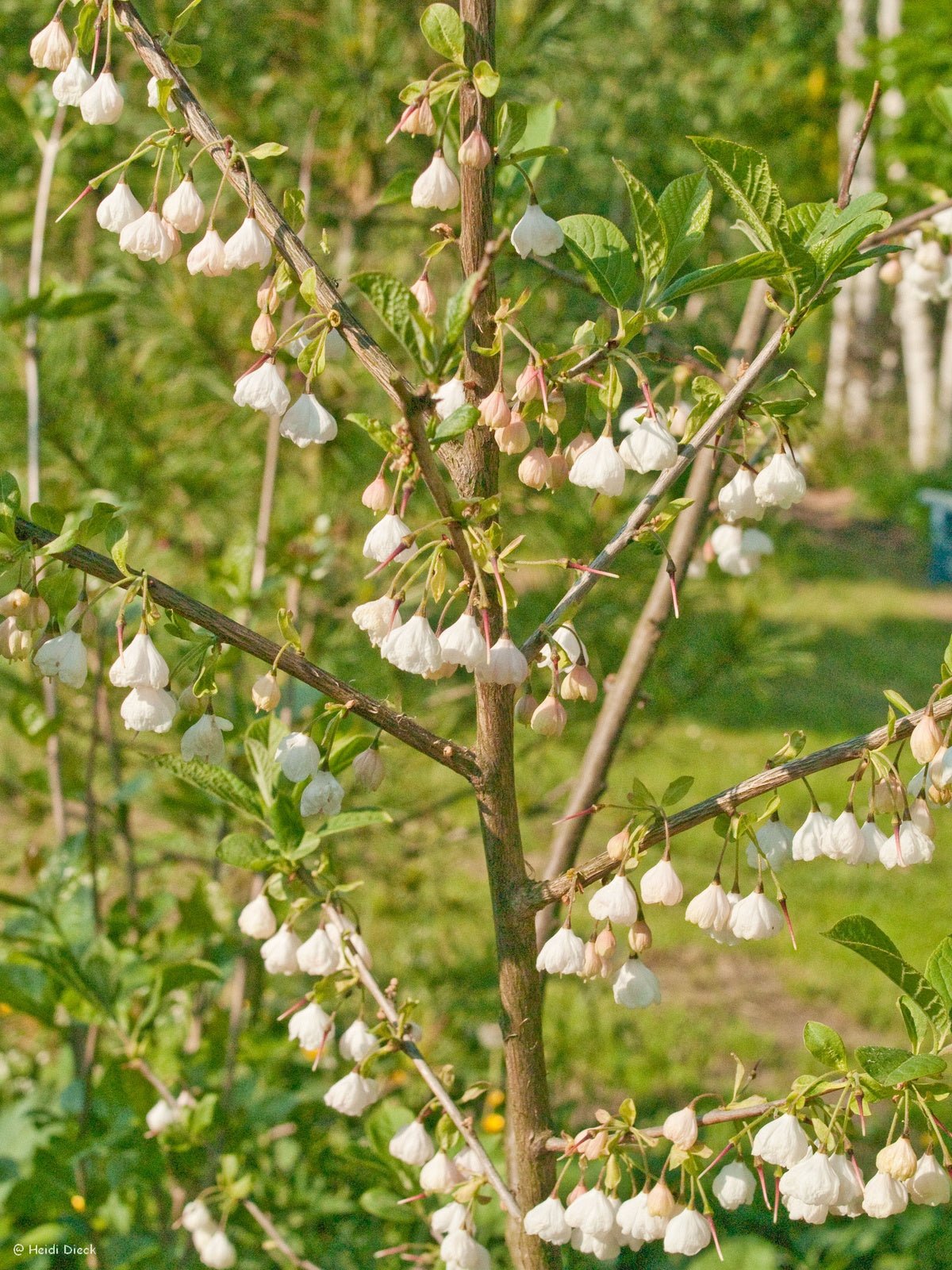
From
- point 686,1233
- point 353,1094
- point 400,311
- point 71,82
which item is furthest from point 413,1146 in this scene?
point 71,82

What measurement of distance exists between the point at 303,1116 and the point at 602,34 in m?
4.29

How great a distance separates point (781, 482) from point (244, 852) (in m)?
0.62

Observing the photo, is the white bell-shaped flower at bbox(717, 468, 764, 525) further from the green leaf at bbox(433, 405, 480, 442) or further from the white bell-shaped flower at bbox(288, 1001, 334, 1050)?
the white bell-shaped flower at bbox(288, 1001, 334, 1050)

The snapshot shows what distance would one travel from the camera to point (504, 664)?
0.95 m

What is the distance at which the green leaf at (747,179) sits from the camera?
861 millimetres

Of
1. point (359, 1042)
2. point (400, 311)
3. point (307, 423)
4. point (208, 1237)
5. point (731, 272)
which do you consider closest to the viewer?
point (400, 311)

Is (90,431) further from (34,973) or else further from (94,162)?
(34,973)

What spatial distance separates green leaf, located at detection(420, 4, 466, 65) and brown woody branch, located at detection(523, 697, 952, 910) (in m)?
0.60

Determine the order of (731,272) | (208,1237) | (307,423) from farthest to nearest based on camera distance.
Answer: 1. (208,1237)
2. (307,423)
3. (731,272)

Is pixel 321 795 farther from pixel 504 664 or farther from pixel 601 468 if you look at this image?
pixel 601 468

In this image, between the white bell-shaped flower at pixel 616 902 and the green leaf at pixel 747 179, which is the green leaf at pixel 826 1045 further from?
the green leaf at pixel 747 179

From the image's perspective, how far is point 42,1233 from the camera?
1.71 metres

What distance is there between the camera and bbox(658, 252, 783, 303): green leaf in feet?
2.88

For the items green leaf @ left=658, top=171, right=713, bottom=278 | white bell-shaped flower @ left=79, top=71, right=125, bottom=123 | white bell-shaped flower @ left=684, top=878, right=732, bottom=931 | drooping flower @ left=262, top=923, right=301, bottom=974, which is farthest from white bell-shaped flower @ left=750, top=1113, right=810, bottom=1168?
white bell-shaped flower @ left=79, top=71, right=125, bottom=123
